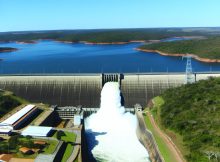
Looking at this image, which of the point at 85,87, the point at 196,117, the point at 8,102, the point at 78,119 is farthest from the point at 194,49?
the point at 196,117

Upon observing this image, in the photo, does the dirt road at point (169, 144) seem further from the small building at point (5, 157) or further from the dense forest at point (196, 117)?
the small building at point (5, 157)

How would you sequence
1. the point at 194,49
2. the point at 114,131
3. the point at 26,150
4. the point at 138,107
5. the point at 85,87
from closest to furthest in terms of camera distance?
the point at 26,150 → the point at 114,131 → the point at 138,107 → the point at 85,87 → the point at 194,49

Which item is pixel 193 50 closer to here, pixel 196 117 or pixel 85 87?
pixel 85 87

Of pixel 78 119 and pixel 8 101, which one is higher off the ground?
pixel 8 101

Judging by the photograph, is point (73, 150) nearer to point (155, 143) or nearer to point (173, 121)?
point (155, 143)

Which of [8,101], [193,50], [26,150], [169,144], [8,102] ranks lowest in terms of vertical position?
[169,144]

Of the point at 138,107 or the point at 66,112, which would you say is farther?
the point at 66,112

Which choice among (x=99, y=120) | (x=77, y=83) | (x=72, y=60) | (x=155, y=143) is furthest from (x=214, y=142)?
(x=72, y=60)

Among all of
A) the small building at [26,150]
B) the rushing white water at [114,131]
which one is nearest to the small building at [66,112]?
the rushing white water at [114,131]
